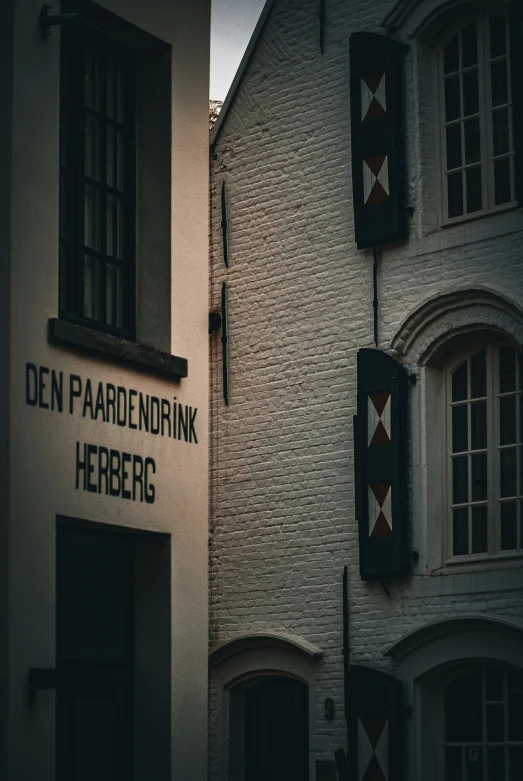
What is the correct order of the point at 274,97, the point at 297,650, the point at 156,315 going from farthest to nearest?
the point at 274,97 < the point at 297,650 < the point at 156,315

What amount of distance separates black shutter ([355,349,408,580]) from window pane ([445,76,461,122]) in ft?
7.36

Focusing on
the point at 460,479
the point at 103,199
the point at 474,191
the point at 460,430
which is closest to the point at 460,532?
the point at 460,479

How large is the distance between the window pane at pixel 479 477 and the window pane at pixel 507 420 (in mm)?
248

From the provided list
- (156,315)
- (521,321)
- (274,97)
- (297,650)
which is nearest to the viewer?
(156,315)

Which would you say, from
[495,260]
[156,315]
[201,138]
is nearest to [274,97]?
[495,260]

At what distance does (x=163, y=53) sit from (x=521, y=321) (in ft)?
12.9

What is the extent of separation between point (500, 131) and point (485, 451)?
9.19ft

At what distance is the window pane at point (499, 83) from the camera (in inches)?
498

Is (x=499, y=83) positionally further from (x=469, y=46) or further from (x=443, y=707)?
(x=443, y=707)

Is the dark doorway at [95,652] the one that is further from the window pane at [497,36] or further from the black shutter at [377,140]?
the window pane at [497,36]

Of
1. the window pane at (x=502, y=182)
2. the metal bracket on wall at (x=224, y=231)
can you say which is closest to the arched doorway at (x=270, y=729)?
the metal bracket on wall at (x=224, y=231)

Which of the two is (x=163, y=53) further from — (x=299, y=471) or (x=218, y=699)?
(x=218, y=699)

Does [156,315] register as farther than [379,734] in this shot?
No

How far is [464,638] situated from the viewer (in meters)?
12.1
